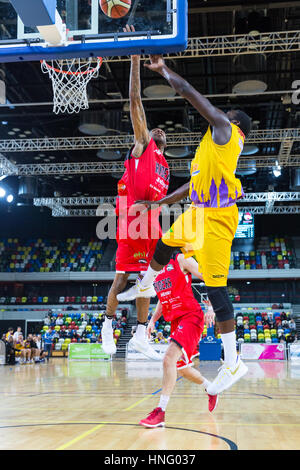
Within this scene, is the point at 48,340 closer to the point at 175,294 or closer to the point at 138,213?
the point at 175,294

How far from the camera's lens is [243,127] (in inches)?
182

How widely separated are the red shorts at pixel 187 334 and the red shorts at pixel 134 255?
0.97 meters

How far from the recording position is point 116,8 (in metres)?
4.63

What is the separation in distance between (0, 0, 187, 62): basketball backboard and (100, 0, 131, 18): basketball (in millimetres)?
57

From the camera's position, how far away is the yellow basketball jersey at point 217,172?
4.40 m

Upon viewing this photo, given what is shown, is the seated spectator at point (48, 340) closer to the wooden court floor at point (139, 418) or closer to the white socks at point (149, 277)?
the wooden court floor at point (139, 418)

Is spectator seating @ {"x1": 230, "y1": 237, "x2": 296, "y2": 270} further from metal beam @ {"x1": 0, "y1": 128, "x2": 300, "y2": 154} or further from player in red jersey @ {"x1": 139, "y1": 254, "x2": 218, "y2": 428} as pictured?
player in red jersey @ {"x1": 139, "y1": 254, "x2": 218, "y2": 428}

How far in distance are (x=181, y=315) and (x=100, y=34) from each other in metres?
3.42

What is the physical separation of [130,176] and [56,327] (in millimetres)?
24472

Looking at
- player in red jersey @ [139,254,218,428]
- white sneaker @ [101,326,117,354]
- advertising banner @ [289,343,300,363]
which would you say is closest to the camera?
white sneaker @ [101,326,117,354]

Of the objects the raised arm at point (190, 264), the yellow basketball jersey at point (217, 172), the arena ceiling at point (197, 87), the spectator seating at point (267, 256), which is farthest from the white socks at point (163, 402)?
the spectator seating at point (267, 256)

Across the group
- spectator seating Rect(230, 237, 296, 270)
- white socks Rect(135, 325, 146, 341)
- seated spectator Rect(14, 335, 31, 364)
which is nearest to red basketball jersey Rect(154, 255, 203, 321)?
white socks Rect(135, 325, 146, 341)

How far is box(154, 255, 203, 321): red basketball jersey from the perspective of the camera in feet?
20.8
